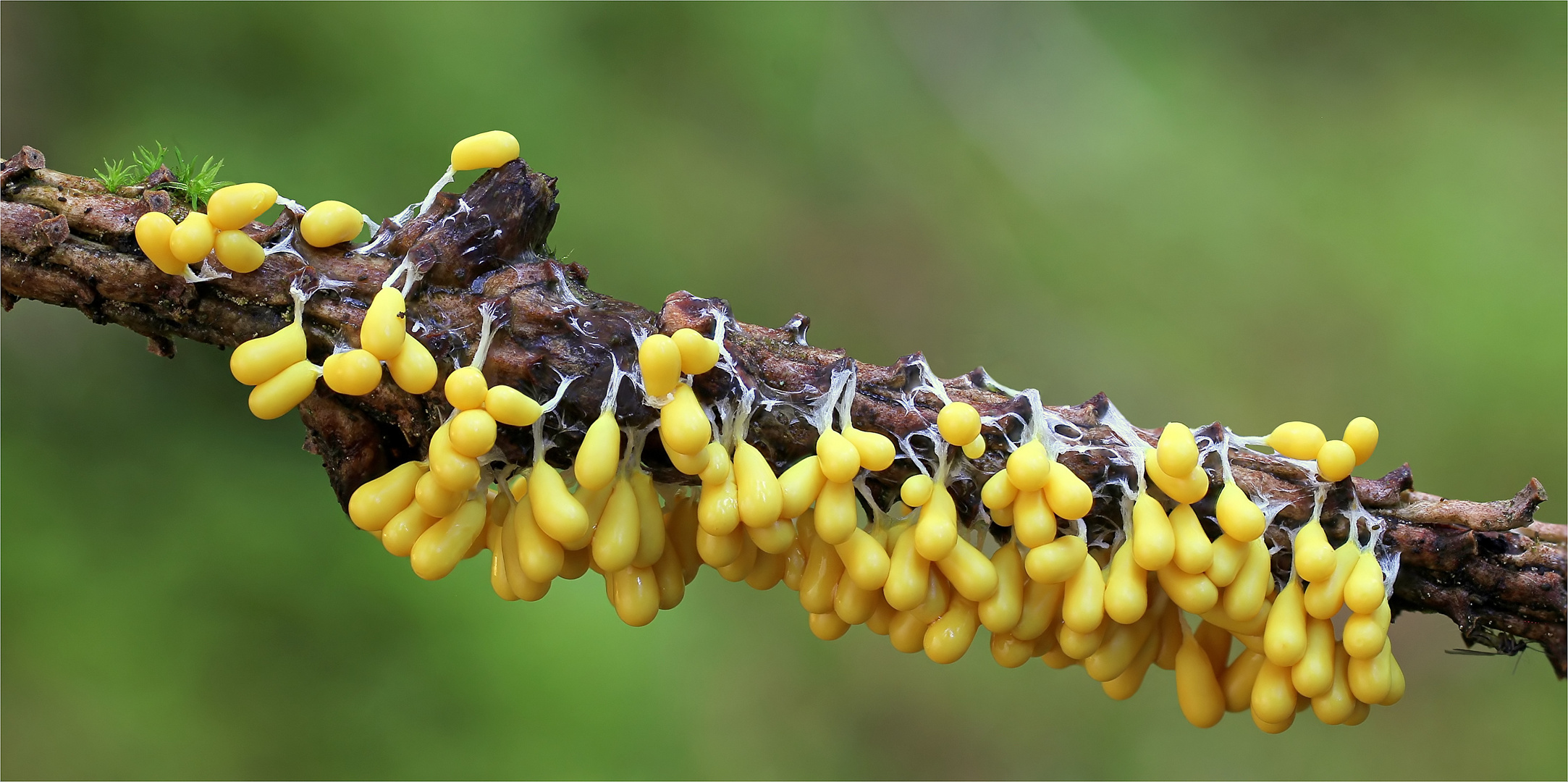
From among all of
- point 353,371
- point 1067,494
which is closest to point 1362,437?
point 1067,494

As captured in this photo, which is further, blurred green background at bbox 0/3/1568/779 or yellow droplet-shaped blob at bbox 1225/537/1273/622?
blurred green background at bbox 0/3/1568/779

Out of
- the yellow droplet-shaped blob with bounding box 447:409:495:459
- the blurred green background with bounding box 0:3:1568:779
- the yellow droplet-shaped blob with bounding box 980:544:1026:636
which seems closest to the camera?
the yellow droplet-shaped blob with bounding box 447:409:495:459

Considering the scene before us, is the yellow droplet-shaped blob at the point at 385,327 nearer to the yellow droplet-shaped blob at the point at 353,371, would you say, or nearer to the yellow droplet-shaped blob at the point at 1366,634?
the yellow droplet-shaped blob at the point at 353,371

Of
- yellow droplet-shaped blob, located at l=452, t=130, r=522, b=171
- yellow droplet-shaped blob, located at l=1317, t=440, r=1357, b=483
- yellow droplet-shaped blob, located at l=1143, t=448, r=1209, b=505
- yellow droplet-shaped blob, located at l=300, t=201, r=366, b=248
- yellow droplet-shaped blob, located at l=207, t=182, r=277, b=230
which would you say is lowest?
yellow droplet-shaped blob, located at l=1143, t=448, r=1209, b=505

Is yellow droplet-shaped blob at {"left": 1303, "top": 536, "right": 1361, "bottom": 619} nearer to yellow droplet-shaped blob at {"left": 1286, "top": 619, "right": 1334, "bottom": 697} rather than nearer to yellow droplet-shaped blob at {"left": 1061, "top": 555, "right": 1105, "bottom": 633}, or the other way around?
yellow droplet-shaped blob at {"left": 1286, "top": 619, "right": 1334, "bottom": 697}

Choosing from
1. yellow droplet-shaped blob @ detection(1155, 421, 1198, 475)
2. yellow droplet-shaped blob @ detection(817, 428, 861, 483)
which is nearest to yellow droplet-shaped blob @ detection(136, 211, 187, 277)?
yellow droplet-shaped blob @ detection(817, 428, 861, 483)

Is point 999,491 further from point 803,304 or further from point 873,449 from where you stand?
point 803,304

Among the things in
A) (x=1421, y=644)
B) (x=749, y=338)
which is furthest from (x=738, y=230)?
(x=1421, y=644)

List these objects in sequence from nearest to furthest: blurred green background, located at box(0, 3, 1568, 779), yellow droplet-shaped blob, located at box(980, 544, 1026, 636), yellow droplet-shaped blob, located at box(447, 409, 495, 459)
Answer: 1. yellow droplet-shaped blob, located at box(447, 409, 495, 459)
2. yellow droplet-shaped blob, located at box(980, 544, 1026, 636)
3. blurred green background, located at box(0, 3, 1568, 779)
